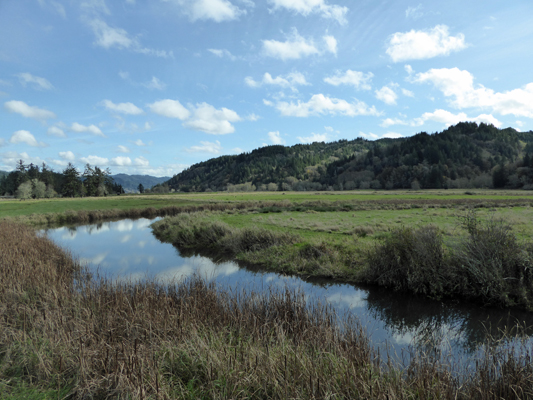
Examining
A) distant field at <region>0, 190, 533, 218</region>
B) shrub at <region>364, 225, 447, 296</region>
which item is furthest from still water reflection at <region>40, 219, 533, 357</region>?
distant field at <region>0, 190, 533, 218</region>

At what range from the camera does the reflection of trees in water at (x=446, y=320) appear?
808 cm

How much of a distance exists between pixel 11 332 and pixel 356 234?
1813 cm

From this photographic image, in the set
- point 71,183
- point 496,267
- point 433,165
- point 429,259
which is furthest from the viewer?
point 433,165

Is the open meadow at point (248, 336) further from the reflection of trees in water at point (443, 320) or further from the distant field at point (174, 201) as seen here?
the distant field at point (174, 201)

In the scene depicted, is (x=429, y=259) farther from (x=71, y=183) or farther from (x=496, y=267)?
(x=71, y=183)

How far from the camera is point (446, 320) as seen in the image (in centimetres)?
921

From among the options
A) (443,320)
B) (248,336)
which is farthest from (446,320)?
(248,336)

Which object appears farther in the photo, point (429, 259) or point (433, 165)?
point (433, 165)

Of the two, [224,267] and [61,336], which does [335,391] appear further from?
[224,267]

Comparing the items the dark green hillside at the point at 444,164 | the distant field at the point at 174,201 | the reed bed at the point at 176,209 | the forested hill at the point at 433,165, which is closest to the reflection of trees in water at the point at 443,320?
the reed bed at the point at 176,209

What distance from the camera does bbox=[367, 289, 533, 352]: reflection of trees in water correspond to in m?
8.08

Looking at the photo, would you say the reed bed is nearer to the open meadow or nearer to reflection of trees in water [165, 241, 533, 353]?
the open meadow

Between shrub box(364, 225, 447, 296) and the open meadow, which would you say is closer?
the open meadow

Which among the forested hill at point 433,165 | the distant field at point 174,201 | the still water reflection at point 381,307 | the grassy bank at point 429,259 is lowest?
the still water reflection at point 381,307
